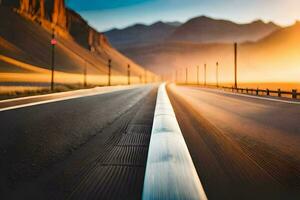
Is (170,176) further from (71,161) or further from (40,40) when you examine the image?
(40,40)

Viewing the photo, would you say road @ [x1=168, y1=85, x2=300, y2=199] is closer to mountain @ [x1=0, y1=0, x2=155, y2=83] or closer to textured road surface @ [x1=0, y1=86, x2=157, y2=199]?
textured road surface @ [x1=0, y1=86, x2=157, y2=199]

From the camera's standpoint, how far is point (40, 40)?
400 ft

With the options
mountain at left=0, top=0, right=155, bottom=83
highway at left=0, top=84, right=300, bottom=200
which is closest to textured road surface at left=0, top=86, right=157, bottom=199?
highway at left=0, top=84, right=300, bottom=200

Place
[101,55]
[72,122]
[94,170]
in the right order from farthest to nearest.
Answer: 1. [101,55]
2. [72,122]
3. [94,170]

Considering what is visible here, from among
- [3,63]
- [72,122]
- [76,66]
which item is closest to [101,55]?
[76,66]

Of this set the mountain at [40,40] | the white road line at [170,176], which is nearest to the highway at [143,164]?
the white road line at [170,176]

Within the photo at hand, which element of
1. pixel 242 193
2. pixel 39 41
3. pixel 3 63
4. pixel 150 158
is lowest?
pixel 242 193

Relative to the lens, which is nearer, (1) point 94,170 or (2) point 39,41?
(1) point 94,170

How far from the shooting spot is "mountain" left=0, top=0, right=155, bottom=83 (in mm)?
105375

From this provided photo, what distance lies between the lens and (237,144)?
730 centimetres

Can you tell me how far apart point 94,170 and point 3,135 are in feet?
13.2

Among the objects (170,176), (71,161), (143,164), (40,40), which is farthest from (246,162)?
(40,40)

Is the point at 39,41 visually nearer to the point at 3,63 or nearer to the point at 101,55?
the point at 3,63

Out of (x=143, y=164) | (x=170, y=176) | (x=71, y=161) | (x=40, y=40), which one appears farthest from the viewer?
(x=40, y=40)
